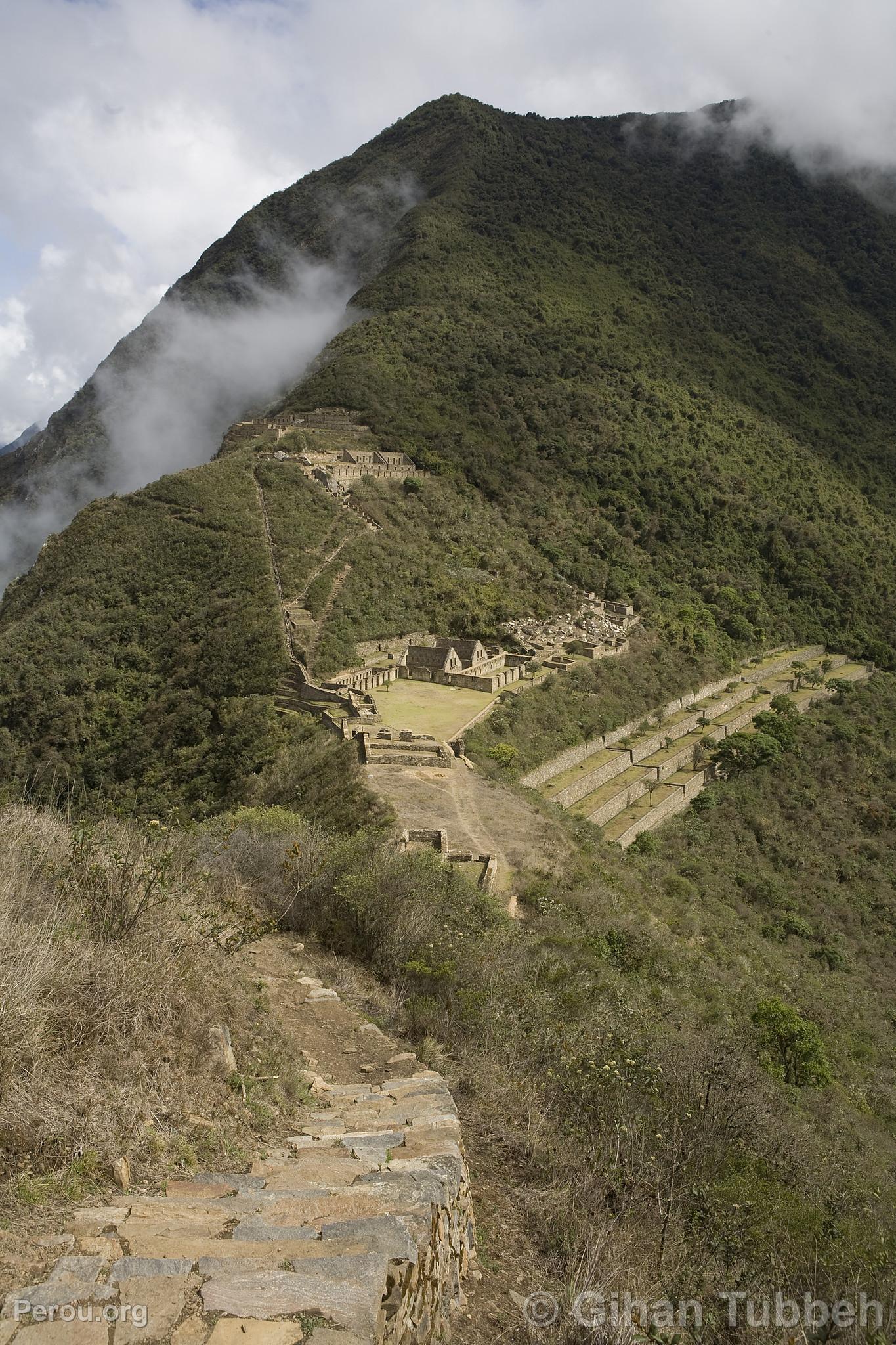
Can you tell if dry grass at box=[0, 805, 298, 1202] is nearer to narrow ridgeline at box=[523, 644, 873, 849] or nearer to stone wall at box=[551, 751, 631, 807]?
stone wall at box=[551, 751, 631, 807]

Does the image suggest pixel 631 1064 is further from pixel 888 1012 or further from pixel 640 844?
pixel 640 844

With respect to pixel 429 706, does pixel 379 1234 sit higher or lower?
lower

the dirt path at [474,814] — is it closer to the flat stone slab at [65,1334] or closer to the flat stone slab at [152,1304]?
the flat stone slab at [152,1304]

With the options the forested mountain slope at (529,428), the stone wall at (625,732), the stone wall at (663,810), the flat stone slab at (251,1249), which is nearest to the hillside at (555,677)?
the forested mountain slope at (529,428)

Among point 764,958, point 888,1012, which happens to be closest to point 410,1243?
point 764,958

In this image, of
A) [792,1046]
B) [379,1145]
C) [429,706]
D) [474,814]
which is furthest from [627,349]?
[379,1145]

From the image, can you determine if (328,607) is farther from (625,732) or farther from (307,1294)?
(307,1294)

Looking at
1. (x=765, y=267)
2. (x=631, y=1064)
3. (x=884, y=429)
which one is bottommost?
(x=631, y=1064)
